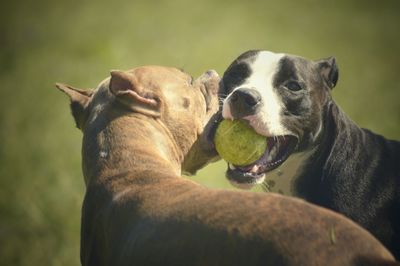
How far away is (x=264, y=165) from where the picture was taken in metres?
6.66

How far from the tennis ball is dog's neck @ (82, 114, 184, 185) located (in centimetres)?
39

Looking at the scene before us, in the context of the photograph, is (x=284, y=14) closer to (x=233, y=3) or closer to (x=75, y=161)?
(x=233, y=3)

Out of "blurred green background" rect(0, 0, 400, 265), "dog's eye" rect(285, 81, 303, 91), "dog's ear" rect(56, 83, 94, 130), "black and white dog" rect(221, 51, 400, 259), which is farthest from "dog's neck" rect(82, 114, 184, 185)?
"blurred green background" rect(0, 0, 400, 265)

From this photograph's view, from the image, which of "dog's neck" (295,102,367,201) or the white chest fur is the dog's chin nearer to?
the white chest fur

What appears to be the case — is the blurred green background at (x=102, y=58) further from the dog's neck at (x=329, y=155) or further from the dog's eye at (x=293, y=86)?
the dog's eye at (x=293, y=86)

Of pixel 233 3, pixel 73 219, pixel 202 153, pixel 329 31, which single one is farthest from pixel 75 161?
pixel 233 3

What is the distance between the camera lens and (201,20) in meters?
19.3

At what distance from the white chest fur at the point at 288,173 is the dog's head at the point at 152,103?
0.63m

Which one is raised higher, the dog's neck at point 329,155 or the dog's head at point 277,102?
the dog's head at point 277,102

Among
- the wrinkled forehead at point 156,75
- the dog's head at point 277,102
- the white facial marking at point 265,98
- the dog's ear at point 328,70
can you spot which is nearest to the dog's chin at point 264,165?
the dog's head at point 277,102

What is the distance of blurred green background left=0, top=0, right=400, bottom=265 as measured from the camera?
34.7ft

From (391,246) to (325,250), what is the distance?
89.4 inches

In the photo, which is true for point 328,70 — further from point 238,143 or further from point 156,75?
point 156,75

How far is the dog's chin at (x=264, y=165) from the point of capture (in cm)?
657
